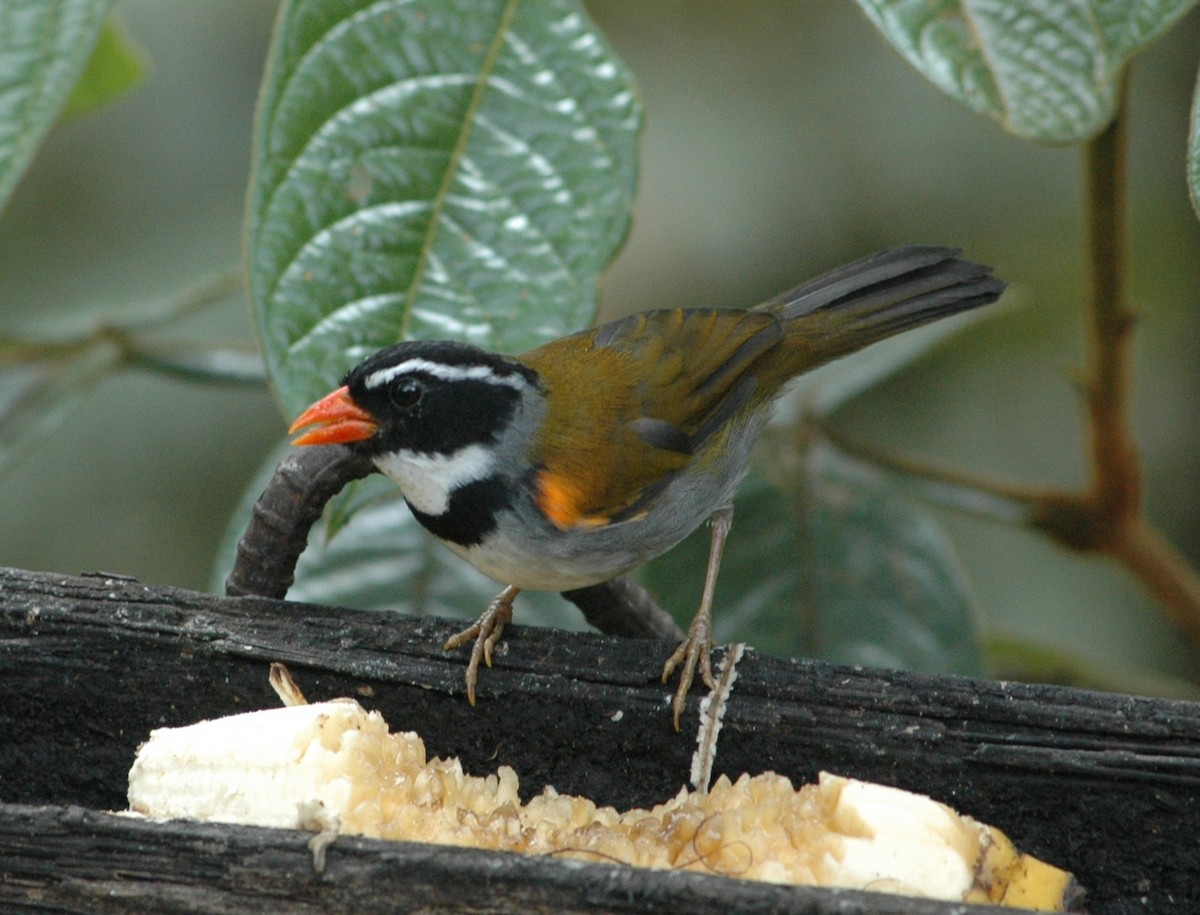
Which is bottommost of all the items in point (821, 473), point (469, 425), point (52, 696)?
point (821, 473)

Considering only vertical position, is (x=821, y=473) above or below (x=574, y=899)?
below

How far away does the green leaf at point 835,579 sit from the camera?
3.16m

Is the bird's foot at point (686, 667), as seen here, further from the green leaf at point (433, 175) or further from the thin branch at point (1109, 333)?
the thin branch at point (1109, 333)

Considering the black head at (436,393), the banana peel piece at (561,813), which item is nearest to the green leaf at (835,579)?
the black head at (436,393)

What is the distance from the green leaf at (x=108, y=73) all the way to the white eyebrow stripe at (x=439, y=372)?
145 cm

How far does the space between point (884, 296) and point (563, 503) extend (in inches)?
35.2

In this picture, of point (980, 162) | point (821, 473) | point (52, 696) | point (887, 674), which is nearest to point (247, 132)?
point (980, 162)

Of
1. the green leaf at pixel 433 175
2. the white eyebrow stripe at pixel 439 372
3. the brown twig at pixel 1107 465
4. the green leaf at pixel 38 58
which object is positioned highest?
the green leaf at pixel 38 58

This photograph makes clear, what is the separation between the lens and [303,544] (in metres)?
2.22

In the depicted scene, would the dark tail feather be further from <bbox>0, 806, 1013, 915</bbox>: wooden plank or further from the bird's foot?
<bbox>0, 806, 1013, 915</bbox>: wooden plank

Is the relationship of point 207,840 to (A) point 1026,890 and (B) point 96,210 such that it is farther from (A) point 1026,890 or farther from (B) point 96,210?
(B) point 96,210

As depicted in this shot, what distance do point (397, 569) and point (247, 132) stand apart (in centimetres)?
298

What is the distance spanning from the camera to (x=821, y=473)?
3381 mm

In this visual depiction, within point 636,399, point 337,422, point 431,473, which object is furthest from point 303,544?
point 636,399
